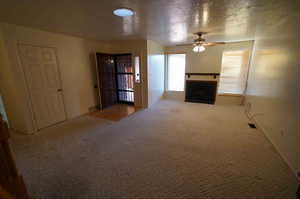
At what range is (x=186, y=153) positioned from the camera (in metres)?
2.27

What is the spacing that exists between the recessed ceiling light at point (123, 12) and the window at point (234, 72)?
4.20 meters

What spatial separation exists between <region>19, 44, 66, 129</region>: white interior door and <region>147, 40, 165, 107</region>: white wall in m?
2.69

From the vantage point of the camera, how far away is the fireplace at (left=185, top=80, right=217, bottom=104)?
5.19 metres

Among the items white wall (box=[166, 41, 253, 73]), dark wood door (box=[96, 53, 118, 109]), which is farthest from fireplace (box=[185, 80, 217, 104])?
dark wood door (box=[96, 53, 118, 109])

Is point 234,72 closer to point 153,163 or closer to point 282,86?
point 282,86

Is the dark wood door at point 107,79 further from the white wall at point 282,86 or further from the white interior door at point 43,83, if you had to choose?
the white wall at point 282,86

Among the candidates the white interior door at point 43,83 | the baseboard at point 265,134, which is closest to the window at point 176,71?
the baseboard at point 265,134

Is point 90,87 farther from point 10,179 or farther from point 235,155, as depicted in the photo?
point 235,155

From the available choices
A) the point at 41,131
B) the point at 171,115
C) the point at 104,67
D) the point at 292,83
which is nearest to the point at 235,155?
the point at 292,83

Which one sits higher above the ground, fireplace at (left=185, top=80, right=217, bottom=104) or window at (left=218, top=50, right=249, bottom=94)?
window at (left=218, top=50, right=249, bottom=94)

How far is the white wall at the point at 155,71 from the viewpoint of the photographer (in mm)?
4512

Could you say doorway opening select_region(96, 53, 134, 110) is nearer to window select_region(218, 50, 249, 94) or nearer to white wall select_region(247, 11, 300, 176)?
window select_region(218, 50, 249, 94)

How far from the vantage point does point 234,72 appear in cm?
488

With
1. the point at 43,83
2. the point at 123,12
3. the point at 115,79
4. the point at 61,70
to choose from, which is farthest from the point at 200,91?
the point at 43,83
